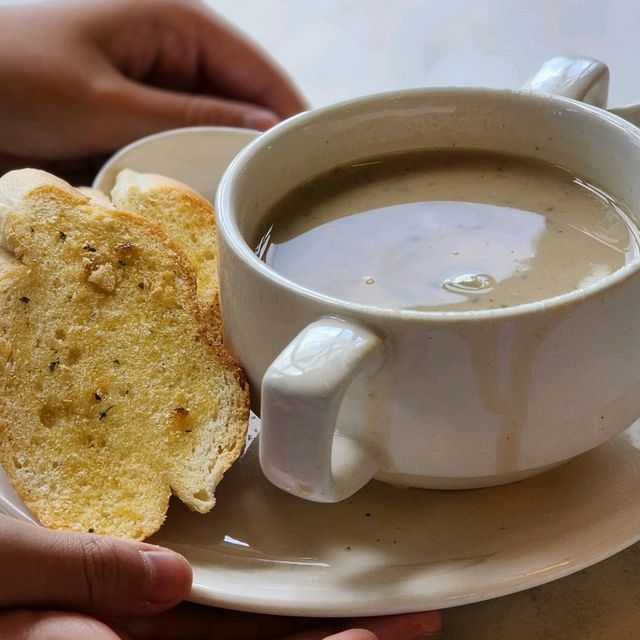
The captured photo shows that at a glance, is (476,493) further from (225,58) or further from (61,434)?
(225,58)

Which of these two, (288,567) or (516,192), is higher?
(516,192)

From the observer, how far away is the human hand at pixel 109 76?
5.18 feet

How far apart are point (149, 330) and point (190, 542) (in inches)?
8.8

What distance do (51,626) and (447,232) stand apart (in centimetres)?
51

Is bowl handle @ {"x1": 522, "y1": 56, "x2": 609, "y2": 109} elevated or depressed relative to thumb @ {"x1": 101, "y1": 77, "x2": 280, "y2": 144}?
elevated

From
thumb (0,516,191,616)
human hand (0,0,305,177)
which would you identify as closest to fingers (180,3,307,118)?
human hand (0,0,305,177)

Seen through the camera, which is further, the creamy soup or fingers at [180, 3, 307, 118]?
fingers at [180, 3, 307, 118]

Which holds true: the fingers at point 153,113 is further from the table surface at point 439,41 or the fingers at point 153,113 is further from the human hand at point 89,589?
the human hand at point 89,589

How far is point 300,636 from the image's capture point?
0.80 m

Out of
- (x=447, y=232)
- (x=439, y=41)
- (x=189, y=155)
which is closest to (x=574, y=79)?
(x=447, y=232)

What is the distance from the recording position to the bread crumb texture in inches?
32.8

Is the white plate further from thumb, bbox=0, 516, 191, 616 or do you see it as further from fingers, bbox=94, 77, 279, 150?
thumb, bbox=0, 516, 191, 616

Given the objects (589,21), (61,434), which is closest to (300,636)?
(61,434)

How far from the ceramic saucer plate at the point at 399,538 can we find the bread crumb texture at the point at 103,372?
0.03 metres
